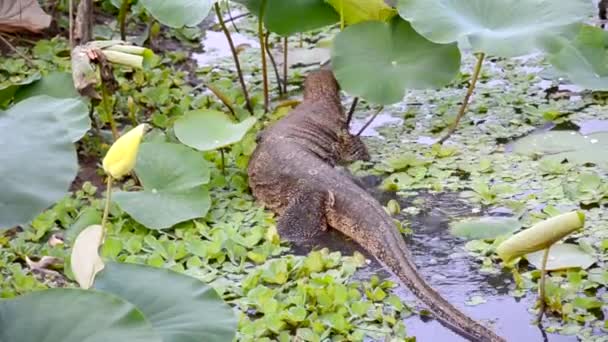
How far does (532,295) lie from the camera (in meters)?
3.65

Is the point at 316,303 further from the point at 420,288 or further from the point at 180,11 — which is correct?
the point at 180,11

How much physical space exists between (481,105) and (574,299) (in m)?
2.11

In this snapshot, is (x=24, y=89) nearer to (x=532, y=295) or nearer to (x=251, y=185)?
(x=251, y=185)

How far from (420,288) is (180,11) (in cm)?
181

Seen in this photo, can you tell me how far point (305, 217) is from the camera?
4.35 meters

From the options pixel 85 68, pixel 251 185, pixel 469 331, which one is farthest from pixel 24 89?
pixel 469 331

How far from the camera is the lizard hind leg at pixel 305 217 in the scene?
429cm

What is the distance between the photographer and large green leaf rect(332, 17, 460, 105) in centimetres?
452

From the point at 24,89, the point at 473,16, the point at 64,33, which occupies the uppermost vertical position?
the point at 473,16

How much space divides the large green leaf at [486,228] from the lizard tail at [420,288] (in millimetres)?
292

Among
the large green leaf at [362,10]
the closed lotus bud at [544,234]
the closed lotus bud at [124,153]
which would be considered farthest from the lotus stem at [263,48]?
the closed lotus bud at [124,153]

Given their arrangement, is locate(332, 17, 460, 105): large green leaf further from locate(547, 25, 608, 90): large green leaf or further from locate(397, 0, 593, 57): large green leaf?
locate(547, 25, 608, 90): large green leaf

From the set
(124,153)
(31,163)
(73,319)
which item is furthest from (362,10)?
(73,319)

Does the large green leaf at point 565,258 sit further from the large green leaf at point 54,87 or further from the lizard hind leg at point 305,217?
the large green leaf at point 54,87
